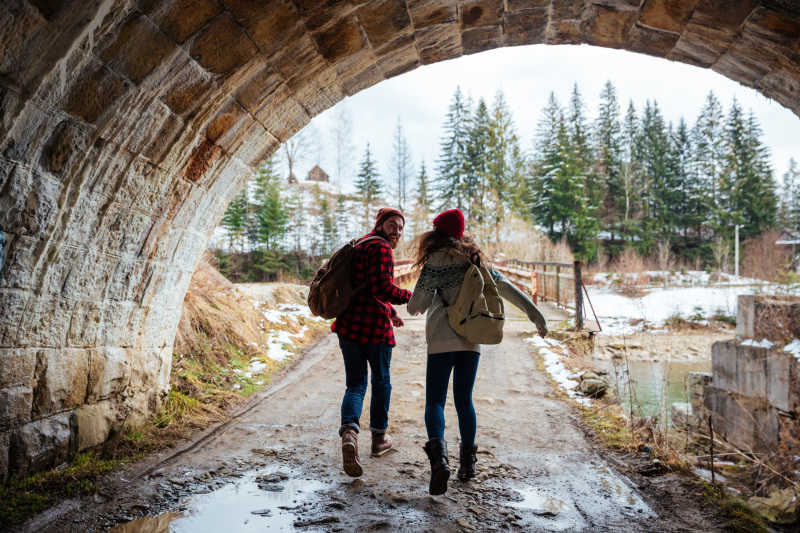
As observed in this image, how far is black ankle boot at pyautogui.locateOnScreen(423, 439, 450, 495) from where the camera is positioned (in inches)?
103

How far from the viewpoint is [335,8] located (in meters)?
2.80

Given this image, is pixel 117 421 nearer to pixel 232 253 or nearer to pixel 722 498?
pixel 722 498

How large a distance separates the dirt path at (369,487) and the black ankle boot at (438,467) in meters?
0.09

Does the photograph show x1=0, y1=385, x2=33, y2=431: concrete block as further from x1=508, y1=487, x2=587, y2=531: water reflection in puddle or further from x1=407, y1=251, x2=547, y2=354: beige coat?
x1=508, y1=487, x2=587, y2=531: water reflection in puddle

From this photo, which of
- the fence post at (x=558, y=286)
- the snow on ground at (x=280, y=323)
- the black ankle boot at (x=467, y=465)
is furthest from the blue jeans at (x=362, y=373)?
the fence post at (x=558, y=286)

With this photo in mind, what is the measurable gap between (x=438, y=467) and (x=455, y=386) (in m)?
0.50

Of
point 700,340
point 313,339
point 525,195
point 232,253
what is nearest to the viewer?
point 313,339

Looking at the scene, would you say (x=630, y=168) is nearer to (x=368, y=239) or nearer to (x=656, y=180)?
(x=656, y=180)

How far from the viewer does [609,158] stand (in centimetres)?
4191

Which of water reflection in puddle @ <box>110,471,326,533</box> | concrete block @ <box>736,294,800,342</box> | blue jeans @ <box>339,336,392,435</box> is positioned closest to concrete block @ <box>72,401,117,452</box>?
water reflection in puddle @ <box>110,471,326,533</box>

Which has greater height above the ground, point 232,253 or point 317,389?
point 232,253

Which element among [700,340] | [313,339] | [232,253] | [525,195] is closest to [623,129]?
[525,195]

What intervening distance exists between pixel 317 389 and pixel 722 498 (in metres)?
3.86

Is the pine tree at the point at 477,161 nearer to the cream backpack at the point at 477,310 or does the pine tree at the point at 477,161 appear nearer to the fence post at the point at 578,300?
the fence post at the point at 578,300
